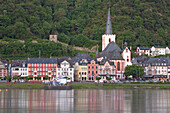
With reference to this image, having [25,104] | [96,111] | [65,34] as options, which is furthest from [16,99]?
[65,34]

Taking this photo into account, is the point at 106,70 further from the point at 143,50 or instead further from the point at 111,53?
the point at 143,50

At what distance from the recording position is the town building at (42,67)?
139 meters

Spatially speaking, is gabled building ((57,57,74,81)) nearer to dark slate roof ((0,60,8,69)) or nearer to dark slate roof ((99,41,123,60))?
dark slate roof ((0,60,8,69))

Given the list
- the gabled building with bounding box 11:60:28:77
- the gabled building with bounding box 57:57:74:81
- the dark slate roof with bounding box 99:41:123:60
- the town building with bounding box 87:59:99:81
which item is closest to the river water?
the gabled building with bounding box 11:60:28:77

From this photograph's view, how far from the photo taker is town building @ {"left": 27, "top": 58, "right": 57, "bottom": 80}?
457 feet

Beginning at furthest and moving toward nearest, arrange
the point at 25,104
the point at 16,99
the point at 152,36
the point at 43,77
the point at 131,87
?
the point at 152,36
the point at 43,77
the point at 131,87
the point at 16,99
the point at 25,104

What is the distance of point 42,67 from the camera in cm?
13975

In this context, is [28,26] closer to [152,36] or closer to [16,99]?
[152,36]

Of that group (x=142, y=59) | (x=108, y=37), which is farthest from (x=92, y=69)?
(x=108, y=37)

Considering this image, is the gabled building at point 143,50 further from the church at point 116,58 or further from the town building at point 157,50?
the church at point 116,58

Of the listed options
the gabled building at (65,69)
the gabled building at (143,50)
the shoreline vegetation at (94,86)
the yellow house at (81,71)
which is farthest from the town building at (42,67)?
the gabled building at (143,50)

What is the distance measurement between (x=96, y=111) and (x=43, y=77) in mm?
75163

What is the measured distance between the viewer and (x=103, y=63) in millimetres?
144750

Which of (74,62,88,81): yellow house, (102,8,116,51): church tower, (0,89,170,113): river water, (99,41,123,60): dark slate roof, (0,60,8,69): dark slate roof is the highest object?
(102,8,116,51): church tower
